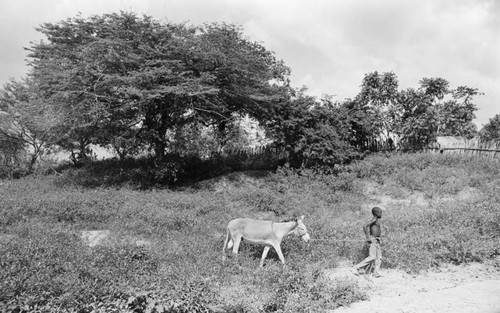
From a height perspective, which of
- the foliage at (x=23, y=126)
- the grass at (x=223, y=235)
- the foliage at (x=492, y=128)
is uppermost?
the foliage at (x=492, y=128)

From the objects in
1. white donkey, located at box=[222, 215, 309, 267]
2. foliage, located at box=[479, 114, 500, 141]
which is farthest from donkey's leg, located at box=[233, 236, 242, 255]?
foliage, located at box=[479, 114, 500, 141]

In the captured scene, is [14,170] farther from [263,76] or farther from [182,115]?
[263,76]

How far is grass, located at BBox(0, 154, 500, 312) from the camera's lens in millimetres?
6441

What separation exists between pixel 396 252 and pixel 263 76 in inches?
521

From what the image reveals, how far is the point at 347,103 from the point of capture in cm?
2125

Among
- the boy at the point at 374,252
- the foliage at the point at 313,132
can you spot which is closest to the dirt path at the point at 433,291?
the boy at the point at 374,252

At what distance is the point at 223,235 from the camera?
36.5 ft

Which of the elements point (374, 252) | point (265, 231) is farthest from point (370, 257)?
point (265, 231)

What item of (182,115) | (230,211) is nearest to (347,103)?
(182,115)

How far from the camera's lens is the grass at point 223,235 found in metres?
6.44

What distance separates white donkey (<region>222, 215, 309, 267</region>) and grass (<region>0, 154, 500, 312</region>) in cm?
50

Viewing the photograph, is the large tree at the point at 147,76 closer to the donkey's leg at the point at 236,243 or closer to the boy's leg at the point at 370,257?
the donkey's leg at the point at 236,243

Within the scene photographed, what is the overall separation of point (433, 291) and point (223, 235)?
5827mm

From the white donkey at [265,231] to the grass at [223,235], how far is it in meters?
0.50
